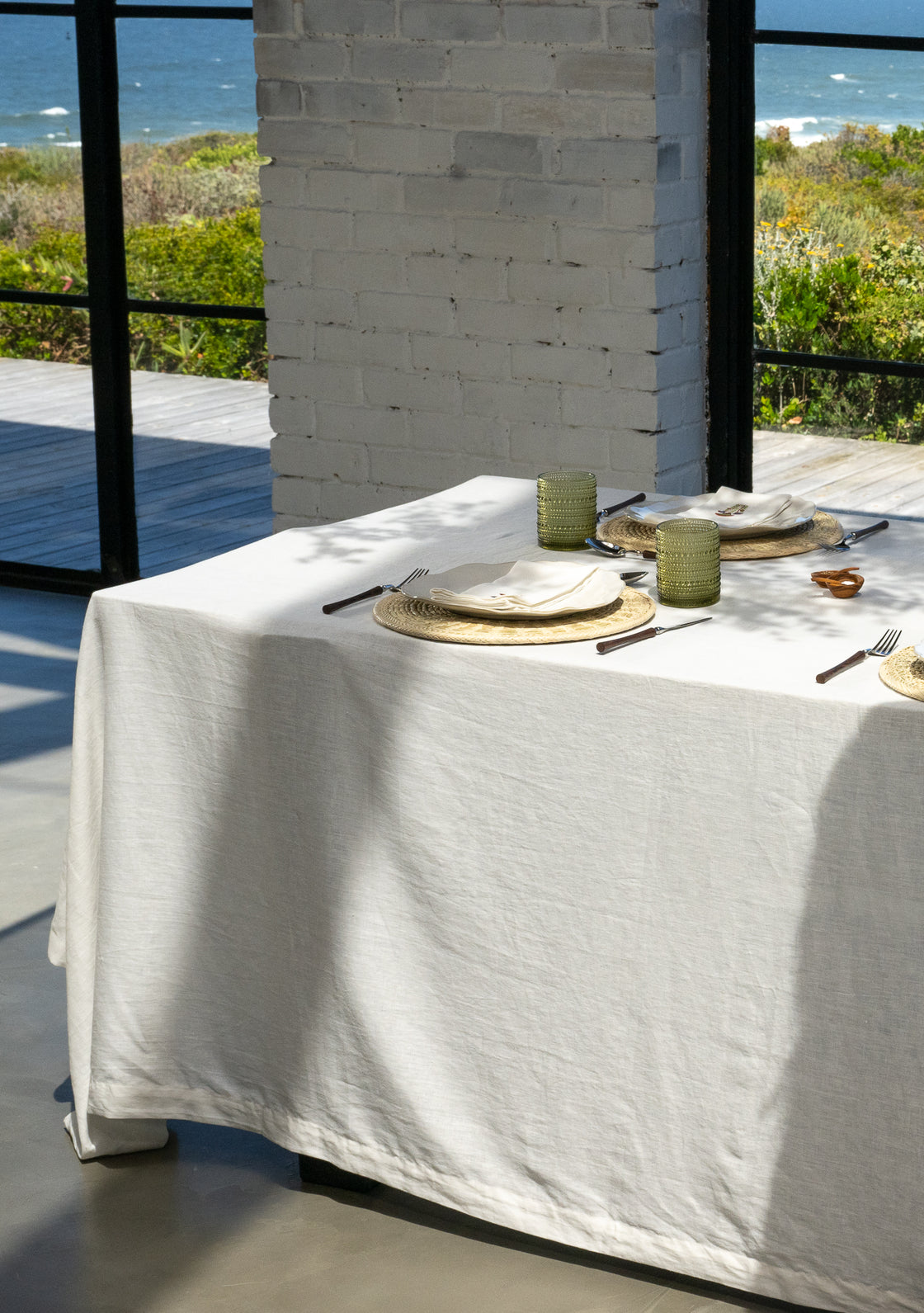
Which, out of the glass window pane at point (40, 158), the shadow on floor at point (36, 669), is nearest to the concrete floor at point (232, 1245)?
the shadow on floor at point (36, 669)

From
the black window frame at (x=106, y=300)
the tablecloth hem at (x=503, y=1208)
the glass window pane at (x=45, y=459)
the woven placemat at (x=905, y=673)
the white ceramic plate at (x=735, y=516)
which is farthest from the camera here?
the glass window pane at (x=45, y=459)

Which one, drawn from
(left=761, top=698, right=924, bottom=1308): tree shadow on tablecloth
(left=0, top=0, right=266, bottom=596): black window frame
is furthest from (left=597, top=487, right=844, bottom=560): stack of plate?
(left=0, top=0, right=266, bottom=596): black window frame

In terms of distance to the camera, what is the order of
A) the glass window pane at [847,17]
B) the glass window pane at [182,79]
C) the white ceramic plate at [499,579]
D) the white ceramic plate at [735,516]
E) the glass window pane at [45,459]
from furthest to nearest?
the glass window pane at [45,459] → the glass window pane at [182,79] → the glass window pane at [847,17] → the white ceramic plate at [735,516] → the white ceramic plate at [499,579]

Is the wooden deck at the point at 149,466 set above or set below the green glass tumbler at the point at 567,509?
below

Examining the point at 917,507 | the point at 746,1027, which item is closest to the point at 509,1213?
the point at 746,1027

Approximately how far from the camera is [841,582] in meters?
1.91

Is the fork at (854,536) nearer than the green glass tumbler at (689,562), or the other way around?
the green glass tumbler at (689,562)

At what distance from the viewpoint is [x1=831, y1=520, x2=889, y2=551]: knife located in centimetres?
211

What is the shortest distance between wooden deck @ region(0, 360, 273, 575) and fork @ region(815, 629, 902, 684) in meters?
2.78

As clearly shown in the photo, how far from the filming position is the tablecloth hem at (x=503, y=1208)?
1692mm

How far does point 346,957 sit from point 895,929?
0.60 m

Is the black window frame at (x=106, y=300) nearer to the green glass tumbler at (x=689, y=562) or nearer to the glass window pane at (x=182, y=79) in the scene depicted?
the glass window pane at (x=182, y=79)

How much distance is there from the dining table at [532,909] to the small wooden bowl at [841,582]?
11 millimetres

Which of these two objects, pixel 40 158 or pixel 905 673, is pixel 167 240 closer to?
pixel 40 158
